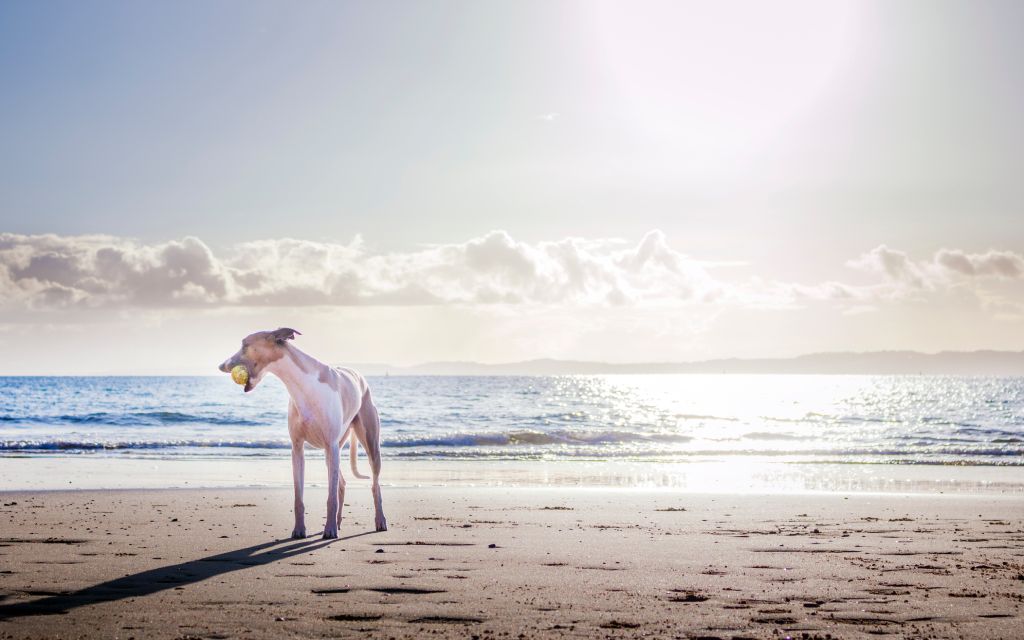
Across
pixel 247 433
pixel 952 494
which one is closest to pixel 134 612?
pixel 952 494

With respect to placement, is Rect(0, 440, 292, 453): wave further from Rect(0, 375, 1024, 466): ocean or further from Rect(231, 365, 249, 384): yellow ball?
Rect(231, 365, 249, 384): yellow ball

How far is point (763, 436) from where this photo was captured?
1442 inches

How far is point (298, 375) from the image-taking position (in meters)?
8.77

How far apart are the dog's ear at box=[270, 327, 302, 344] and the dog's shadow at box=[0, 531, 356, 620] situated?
200 centimetres

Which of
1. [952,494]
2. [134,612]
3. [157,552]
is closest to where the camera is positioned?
[134,612]

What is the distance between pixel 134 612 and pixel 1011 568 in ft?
22.8

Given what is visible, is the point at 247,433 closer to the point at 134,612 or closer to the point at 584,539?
the point at 584,539

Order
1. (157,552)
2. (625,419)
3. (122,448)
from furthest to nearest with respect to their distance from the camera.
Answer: (625,419)
(122,448)
(157,552)

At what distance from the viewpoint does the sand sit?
5367mm

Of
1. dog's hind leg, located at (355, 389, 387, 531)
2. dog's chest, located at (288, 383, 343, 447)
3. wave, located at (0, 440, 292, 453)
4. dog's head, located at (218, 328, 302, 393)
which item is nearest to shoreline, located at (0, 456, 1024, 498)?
wave, located at (0, 440, 292, 453)

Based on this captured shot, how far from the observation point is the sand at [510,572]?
17.6ft

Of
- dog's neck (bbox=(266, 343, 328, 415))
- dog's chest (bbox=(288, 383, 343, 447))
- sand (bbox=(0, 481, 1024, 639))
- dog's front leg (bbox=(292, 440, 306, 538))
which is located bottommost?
→ sand (bbox=(0, 481, 1024, 639))

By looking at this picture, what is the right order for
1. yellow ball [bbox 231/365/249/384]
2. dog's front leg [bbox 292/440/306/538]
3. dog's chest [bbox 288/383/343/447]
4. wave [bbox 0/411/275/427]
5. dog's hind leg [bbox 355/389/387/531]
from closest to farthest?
yellow ball [bbox 231/365/249/384] → dog's chest [bbox 288/383/343/447] → dog's front leg [bbox 292/440/306/538] → dog's hind leg [bbox 355/389/387/531] → wave [bbox 0/411/275/427]

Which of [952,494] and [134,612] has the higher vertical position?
[134,612]
